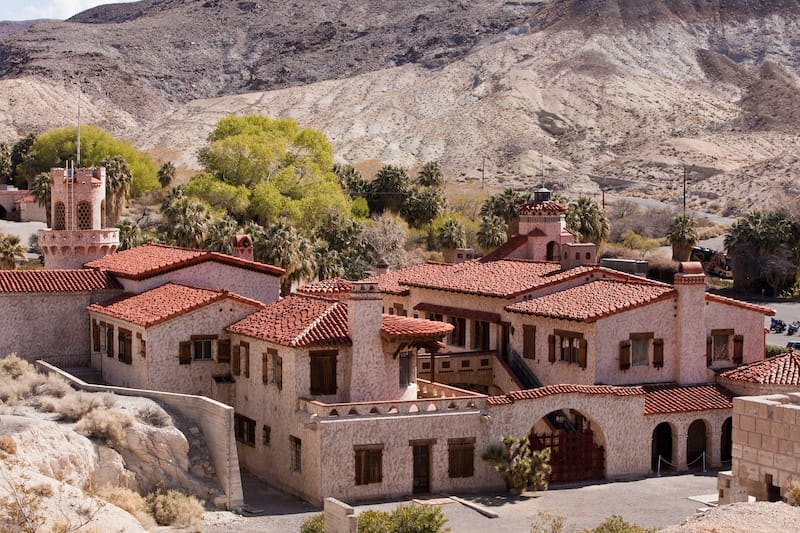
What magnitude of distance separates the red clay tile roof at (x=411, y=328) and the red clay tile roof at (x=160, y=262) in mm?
6904

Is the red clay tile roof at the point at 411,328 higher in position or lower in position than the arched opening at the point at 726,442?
higher

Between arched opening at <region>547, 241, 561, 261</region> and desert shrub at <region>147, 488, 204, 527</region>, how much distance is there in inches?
933

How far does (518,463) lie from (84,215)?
20088 millimetres

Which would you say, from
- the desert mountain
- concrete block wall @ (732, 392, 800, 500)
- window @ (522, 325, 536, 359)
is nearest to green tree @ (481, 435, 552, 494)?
window @ (522, 325, 536, 359)

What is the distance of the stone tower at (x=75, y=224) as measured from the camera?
48.9 m

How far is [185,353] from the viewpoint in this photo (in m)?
41.1

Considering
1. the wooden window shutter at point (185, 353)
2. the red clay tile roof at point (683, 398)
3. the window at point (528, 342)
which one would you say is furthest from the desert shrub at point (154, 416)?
the red clay tile roof at point (683, 398)

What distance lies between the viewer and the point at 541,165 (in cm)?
14488

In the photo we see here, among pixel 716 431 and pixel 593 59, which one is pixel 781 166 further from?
pixel 716 431

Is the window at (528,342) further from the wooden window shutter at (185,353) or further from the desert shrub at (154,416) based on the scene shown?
the desert shrub at (154,416)

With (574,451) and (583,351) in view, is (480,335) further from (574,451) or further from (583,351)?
(574,451)

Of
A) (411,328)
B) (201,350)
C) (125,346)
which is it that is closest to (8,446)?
(201,350)

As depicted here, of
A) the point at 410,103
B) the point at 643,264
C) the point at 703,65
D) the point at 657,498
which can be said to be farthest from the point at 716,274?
the point at 703,65

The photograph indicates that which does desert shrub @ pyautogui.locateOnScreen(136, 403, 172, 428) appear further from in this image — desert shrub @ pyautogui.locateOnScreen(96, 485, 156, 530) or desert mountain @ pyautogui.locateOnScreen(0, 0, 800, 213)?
desert mountain @ pyautogui.locateOnScreen(0, 0, 800, 213)
